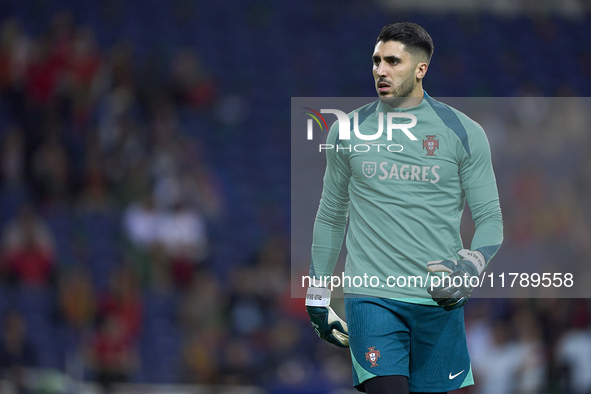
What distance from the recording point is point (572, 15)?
39.5 ft

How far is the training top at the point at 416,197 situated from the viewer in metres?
3.09

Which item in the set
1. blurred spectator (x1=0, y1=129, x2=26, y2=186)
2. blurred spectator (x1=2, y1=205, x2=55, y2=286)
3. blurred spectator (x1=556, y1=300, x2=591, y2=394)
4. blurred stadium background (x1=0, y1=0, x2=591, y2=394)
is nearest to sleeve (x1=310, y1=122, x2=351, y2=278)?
blurred stadium background (x1=0, y1=0, x2=591, y2=394)

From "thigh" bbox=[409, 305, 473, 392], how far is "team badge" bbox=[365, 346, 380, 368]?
6.9 inches

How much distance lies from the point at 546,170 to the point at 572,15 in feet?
21.9

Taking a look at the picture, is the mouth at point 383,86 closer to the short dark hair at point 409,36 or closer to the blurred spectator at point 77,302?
the short dark hair at point 409,36

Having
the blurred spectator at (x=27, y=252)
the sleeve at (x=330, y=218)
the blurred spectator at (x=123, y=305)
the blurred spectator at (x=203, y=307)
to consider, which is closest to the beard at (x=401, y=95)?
the sleeve at (x=330, y=218)

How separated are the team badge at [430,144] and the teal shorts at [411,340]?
591mm

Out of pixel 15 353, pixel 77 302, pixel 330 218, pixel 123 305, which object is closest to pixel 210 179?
pixel 123 305

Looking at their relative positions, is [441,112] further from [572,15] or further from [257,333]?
[572,15]

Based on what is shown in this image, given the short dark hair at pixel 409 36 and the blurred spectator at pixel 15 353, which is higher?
the short dark hair at pixel 409 36

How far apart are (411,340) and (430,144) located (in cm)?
76

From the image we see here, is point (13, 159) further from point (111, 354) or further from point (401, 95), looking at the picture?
point (401, 95)

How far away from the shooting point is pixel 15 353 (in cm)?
784

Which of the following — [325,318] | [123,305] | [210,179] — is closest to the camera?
[325,318]
